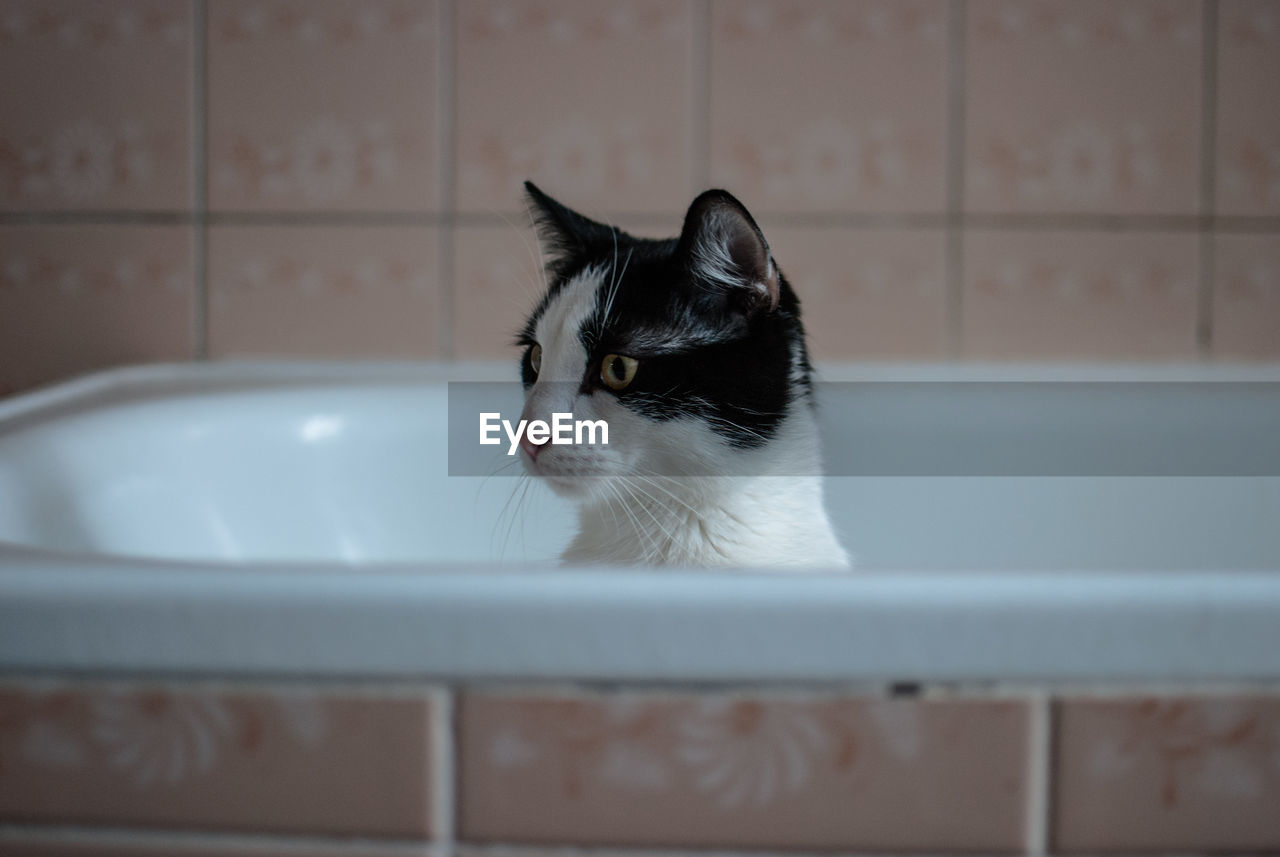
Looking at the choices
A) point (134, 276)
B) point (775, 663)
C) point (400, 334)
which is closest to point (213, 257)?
point (134, 276)

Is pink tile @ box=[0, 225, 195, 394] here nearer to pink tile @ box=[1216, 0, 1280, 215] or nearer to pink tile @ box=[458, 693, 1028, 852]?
pink tile @ box=[458, 693, 1028, 852]

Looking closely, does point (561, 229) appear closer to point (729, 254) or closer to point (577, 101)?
point (729, 254)

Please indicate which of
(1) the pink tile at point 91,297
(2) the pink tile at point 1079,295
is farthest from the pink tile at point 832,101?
(1) the pink tile at point 91,297

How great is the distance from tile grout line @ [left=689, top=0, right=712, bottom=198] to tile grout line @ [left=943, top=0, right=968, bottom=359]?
13.3 inches

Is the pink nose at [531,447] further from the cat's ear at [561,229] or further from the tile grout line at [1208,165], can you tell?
the tile grout line at [1208,165]

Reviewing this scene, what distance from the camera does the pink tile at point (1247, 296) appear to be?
1.23m

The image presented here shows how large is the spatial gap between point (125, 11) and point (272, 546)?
84 centimetres

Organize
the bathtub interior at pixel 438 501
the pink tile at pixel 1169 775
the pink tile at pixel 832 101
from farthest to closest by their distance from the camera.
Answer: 1. the pink tile at pixel 832 101
2. the bathtub interior at pixel 438 501
3. the pink tile at pixel 1169 775

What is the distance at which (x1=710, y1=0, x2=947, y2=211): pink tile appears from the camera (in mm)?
1197

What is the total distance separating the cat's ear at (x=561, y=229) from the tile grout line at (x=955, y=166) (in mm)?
632

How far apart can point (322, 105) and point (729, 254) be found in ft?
2.82

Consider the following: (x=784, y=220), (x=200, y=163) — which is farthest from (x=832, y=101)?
(x=200, y=163)

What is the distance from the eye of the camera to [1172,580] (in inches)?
12.8

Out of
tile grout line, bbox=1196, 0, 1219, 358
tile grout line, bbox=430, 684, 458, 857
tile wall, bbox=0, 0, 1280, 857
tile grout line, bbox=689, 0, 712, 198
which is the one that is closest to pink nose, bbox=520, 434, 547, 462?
tile grout line, bbox=430, 684, 458, 857
